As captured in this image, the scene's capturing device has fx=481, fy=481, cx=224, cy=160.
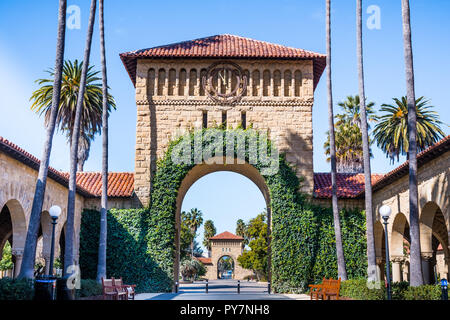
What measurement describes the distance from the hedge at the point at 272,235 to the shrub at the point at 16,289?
415 inches

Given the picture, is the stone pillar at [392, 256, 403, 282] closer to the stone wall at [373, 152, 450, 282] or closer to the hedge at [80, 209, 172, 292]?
the stone wall at [373, 152, 450, 282]

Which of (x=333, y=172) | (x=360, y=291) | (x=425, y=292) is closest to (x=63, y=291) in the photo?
(x=360, y=291)

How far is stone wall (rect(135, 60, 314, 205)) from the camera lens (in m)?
23.8

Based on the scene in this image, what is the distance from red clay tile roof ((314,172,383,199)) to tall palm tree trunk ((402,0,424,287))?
9.61 m

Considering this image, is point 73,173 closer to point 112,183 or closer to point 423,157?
point 112,183

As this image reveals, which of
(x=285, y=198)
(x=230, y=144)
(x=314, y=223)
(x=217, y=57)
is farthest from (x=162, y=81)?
(x=314, y=223)

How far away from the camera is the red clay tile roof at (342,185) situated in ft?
78.1

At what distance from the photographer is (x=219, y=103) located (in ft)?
79.0

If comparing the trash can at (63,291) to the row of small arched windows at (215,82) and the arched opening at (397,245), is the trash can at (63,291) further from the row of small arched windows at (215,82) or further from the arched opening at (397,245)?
the arched opening at (397,245)

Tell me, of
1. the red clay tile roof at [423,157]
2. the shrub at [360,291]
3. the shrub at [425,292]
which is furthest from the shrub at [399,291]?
the red clay tile roof at [423,157]

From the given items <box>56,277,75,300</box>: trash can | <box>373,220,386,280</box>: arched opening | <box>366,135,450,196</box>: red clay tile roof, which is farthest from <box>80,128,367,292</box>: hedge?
<box>56,277,75,300</box>: trash can

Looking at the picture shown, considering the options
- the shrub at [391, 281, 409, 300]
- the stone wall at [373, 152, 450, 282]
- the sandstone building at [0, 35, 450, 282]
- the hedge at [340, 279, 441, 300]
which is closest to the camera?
the hedge at [340, 279, 441, 300]
